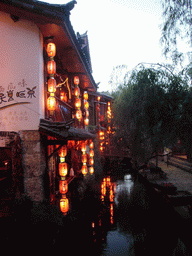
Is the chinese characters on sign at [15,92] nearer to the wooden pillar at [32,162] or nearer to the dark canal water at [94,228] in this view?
the wooden pillar at [32,162]

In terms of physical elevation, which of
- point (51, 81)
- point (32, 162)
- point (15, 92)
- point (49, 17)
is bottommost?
point (32, 162)

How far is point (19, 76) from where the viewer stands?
299 inches

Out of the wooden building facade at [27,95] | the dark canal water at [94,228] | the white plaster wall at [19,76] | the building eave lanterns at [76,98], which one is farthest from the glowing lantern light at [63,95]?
the dark canal water at [94,228]

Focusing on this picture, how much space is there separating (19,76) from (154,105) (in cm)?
533

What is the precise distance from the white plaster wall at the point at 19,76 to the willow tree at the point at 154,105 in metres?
3.83

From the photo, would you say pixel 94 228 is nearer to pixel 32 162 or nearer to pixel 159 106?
pixel 32 162

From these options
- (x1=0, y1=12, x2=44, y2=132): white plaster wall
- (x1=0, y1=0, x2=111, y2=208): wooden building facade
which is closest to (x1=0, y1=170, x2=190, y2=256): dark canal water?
(x1=0, y1=0, x2=111, y2=208): wooden building facade

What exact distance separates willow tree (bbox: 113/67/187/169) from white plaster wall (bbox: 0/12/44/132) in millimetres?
3826

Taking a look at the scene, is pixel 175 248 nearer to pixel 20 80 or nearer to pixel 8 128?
pixel 8 128

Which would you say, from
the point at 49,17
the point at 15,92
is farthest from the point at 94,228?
the point at 49,17

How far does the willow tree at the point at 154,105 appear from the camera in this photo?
647 centimetres

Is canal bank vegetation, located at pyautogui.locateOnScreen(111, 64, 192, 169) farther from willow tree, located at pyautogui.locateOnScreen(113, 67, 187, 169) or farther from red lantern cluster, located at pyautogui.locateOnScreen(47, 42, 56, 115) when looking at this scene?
red lantern cluster, located at pyautogui.locateOnScreen(47, 42, 56, 115)

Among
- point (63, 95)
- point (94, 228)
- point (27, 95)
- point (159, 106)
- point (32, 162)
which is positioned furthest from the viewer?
point (63, 95)

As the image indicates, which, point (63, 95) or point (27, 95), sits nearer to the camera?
point (27, 95)
